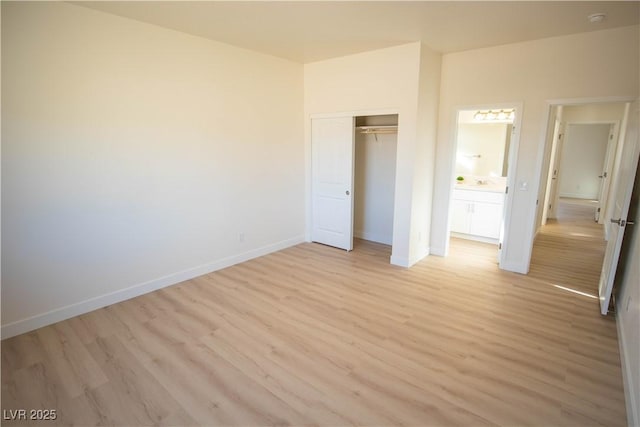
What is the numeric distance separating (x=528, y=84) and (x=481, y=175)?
2401 mm

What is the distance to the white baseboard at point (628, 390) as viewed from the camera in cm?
187

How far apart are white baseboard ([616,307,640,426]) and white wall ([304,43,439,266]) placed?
2.23m

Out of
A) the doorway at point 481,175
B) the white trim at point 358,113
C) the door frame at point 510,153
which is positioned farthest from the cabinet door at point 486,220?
the white trim at point 358,113

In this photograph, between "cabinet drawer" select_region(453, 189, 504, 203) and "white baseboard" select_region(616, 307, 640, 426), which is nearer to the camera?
"white baseboard" select_region(616, 307, 640, 426)

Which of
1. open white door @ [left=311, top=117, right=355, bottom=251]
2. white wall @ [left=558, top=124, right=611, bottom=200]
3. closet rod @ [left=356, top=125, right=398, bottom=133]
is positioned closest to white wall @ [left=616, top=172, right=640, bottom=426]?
closet rod @ [left=356, top=125, right=398, bottom=133]

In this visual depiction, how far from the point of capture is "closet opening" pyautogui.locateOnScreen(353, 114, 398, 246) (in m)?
5.17

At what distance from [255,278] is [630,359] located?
135 inches

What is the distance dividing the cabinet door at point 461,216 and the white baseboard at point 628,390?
3.05 meters

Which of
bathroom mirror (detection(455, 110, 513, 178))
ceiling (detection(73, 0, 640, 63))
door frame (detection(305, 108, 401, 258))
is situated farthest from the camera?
bathroom mirror (detection(455, 110, 513, 178))

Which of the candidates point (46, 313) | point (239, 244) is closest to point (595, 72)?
point (239, 244)

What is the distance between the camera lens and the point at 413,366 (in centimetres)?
242

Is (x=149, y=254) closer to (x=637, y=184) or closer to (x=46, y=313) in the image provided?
(x=46, y=313)

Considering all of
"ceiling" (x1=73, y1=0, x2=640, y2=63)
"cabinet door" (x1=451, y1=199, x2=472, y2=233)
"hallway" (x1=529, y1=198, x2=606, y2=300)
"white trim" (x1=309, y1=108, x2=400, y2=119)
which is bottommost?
"hallway" (x1=529, y1=198, x2=606, y2=300)

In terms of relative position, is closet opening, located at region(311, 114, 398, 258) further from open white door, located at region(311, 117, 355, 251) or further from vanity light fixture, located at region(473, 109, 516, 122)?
vanity light fixture, located at region(473, 109, 516, 122)
